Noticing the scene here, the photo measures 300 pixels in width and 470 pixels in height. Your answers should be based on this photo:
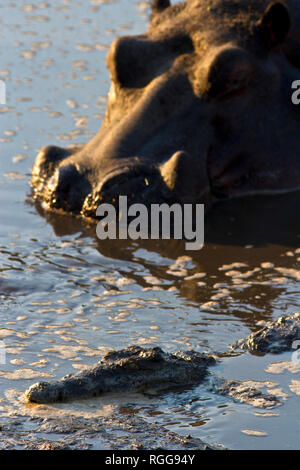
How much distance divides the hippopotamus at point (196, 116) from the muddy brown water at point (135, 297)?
25 cm

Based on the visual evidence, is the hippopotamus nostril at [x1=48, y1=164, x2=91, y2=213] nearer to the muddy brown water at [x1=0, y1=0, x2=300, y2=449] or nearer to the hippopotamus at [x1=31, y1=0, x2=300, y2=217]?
the hippopotamus at [x1=31, y1=0, x2=300, y2=217]

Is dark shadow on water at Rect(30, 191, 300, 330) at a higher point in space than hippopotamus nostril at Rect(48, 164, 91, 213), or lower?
lower

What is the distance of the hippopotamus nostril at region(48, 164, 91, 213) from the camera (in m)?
7.34

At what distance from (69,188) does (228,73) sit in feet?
4.89

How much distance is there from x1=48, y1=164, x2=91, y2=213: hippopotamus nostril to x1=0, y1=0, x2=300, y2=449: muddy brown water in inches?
4.7

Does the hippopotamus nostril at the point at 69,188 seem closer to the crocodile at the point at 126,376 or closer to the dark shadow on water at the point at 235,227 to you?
the dark shadow on water at the point at 235,227

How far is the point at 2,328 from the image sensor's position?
5480 millimetres

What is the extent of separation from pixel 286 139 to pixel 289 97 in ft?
1.11

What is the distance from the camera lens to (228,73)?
7715mm

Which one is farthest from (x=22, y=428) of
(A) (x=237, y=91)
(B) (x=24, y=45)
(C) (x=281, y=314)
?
(B) (x=24, y=45)

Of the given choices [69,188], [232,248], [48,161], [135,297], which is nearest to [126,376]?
[135,297]

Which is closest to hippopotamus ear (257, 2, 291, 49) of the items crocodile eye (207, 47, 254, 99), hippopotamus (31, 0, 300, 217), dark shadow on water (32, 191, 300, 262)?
hippopotamus (31, 0, 300, 217)

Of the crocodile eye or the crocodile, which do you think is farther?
the crocodile eye

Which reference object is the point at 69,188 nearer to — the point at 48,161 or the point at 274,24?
the point at 48,161
